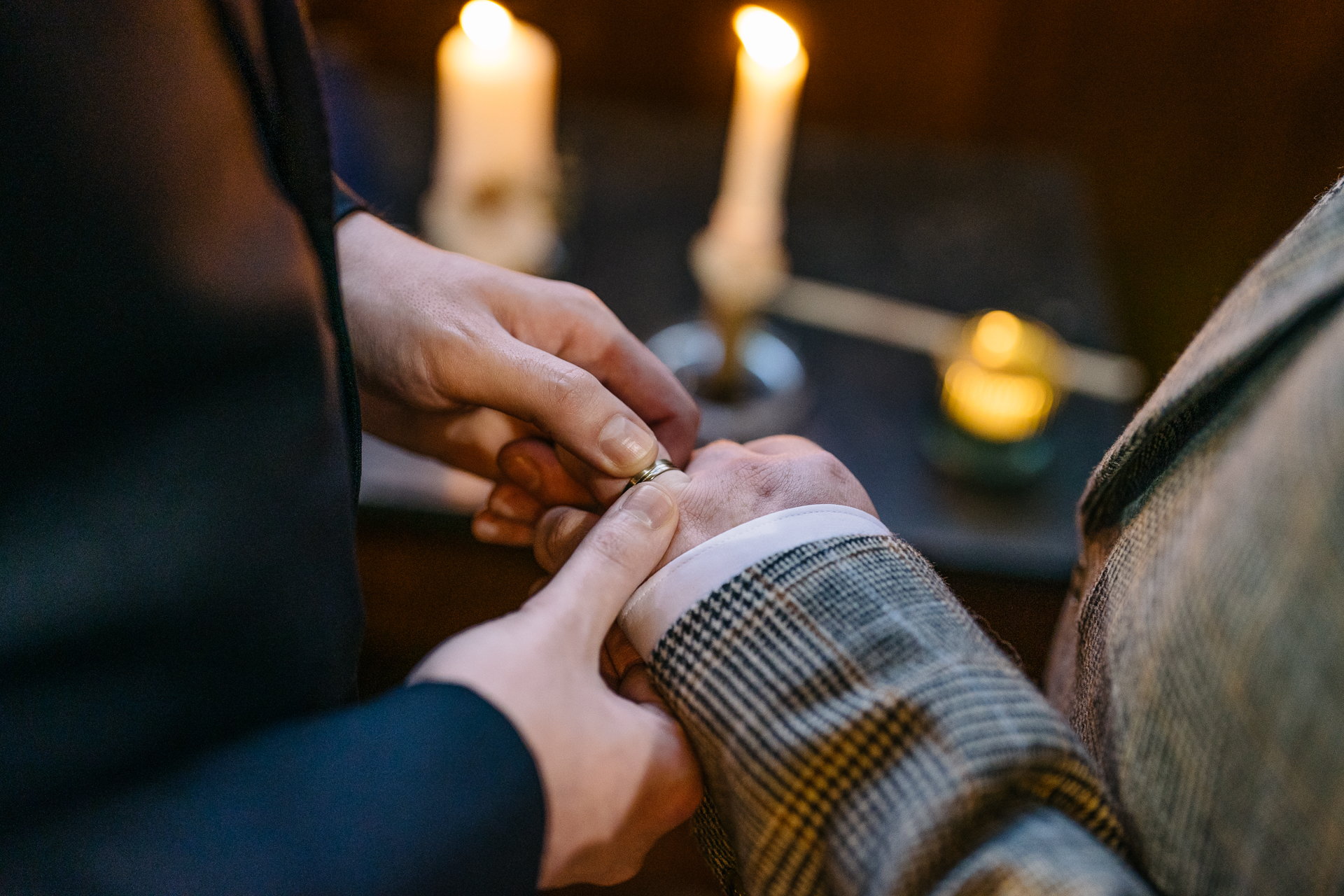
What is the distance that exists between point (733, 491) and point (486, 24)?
0.54 metres

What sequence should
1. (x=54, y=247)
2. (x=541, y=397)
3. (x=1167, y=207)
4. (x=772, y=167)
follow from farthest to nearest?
(x=1167, y=207) < (x=772, y=167) < (x=541, y=397) < (x=54, y=247)

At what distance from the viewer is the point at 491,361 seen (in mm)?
468

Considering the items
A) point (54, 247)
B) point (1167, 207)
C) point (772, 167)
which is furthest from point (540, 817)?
point (1167, 207)

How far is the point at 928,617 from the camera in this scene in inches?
13.9

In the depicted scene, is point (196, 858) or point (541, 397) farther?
point (541, 397)

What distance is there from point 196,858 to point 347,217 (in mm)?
334

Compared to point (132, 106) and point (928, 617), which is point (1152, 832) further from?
point (132, 106)

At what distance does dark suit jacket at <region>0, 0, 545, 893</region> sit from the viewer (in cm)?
28

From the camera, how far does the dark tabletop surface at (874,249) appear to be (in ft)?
2.65

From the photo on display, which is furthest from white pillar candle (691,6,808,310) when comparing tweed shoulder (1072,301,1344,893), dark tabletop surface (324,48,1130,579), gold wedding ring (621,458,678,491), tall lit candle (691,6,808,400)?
tweed shoulder (1072,301,1344,893)

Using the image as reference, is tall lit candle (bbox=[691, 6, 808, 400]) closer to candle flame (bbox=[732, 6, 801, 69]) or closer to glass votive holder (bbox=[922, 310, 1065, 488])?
candle flame (bbox=[732, 6, 801, 69])

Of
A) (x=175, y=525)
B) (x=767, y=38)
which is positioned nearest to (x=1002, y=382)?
(x=767, y=38)

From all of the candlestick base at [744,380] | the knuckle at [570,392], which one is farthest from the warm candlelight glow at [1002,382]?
the knuckle at [570,392]

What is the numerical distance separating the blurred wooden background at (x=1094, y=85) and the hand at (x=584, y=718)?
0.77 metres
